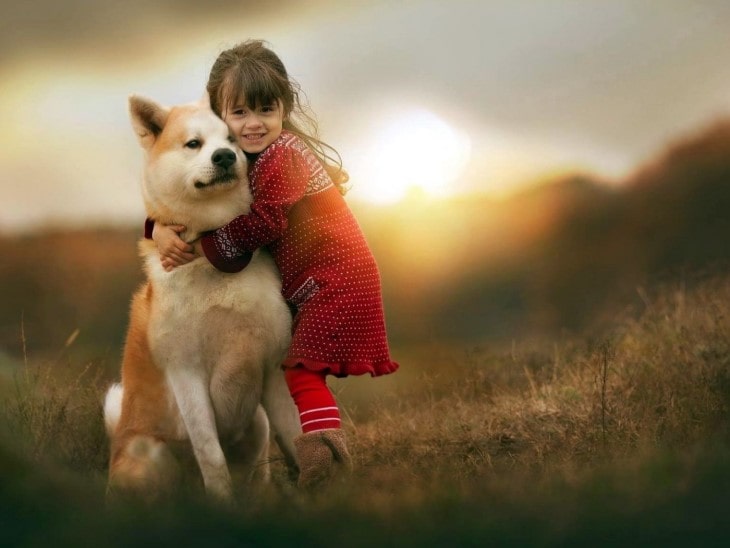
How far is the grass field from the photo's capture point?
6.95ft

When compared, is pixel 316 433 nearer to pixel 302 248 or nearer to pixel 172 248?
pixel 302 248

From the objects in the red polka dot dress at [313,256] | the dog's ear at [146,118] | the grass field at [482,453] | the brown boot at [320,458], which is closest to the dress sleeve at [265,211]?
the red polka dot dress at [313,256]

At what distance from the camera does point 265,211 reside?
111 inches

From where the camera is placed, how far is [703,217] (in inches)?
127

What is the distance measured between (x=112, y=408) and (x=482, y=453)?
48.1 inches

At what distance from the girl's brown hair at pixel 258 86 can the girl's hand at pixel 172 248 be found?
0.37m

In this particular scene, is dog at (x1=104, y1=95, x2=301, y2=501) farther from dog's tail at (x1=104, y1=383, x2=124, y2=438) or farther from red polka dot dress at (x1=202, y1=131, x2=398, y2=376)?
dog's tail at (x1=104, y1=383, x2=124, y2=438)

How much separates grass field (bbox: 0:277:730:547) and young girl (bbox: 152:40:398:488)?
266 millimetres

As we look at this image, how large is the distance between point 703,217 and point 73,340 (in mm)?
2130

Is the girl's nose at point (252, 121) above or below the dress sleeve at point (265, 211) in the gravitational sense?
above

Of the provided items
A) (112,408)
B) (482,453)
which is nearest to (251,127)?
(112,408)

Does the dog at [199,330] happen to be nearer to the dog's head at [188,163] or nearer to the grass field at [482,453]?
the dog's head at [188,163]

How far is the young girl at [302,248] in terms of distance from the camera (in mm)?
2842

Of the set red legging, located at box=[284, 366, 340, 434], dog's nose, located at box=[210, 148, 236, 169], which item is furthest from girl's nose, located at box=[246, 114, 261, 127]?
red legging, located at box=[284, 366, 340, 434]
